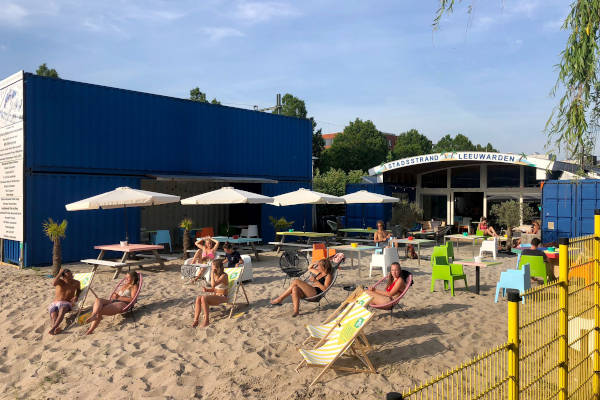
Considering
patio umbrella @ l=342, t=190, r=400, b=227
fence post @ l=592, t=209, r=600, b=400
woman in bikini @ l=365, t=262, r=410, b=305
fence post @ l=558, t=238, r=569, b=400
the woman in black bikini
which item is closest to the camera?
fence post @ l=558, t=238, r=569, b=400

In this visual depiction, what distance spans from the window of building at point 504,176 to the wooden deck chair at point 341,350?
1692 centimetres

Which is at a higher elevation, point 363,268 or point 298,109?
point 298,109

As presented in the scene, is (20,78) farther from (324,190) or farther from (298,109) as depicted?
(298,109)

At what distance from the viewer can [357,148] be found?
45.5 metres

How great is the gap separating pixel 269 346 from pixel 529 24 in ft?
14.8

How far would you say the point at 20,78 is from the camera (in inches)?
476

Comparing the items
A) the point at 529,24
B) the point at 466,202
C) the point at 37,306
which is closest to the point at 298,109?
the point at 466,202

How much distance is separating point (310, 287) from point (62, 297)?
12.1ft

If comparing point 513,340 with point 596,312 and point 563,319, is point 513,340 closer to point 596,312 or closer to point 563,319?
point 563,319

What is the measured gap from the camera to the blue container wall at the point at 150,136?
12.5 m

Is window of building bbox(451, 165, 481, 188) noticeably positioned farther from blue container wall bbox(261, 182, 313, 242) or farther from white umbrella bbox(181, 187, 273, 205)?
white umbrella bbox(181, 187, 273, 205)

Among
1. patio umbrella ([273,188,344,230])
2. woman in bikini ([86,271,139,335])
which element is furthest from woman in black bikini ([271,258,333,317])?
patio umbrella ([273,188,344,230])

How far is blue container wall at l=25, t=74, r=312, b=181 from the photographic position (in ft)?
41.1

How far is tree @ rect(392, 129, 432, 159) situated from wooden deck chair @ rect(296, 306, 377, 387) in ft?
166
